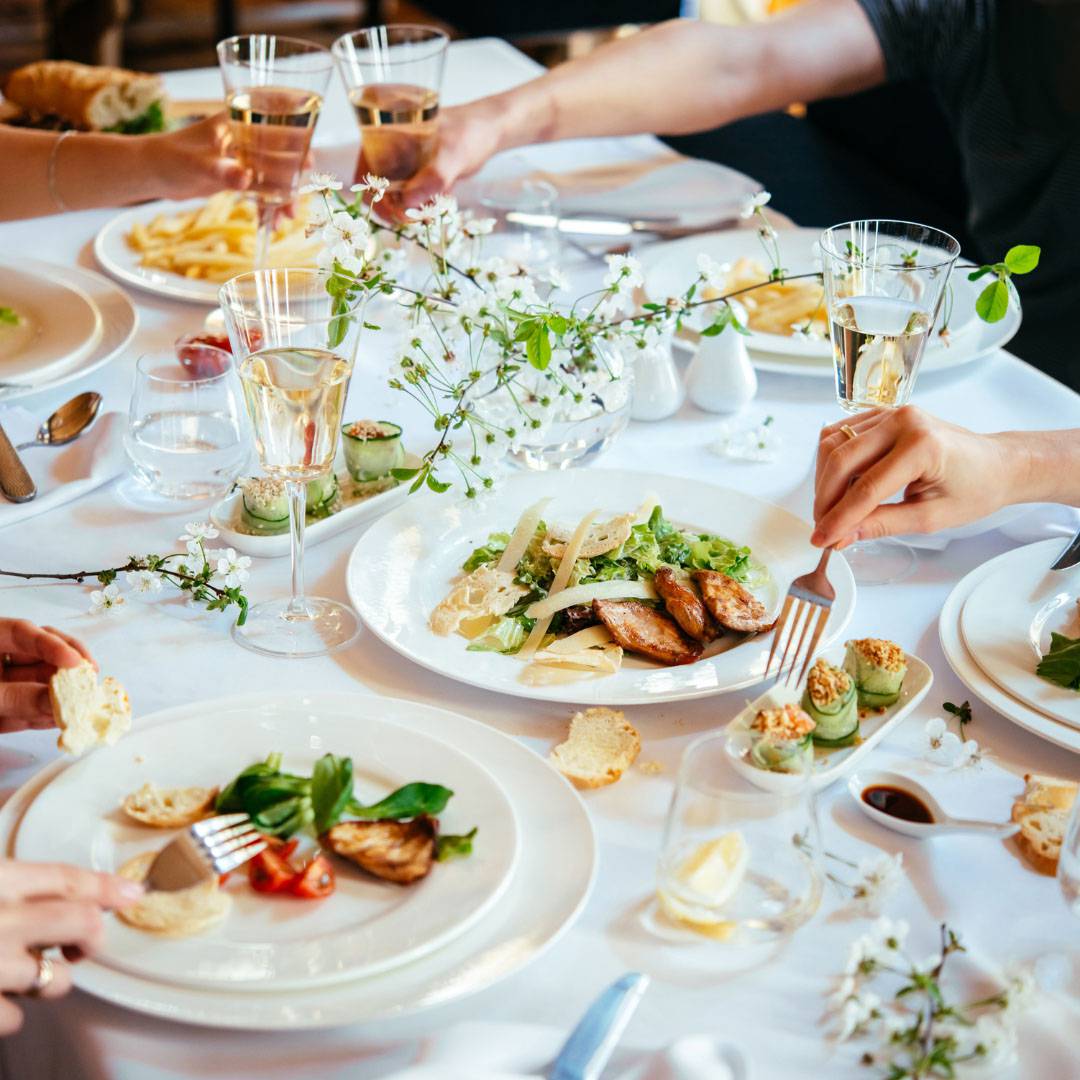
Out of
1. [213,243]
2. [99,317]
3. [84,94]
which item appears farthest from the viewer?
[84,94]

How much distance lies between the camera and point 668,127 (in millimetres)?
2789

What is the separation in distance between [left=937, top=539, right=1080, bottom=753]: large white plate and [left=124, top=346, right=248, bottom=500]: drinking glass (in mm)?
879

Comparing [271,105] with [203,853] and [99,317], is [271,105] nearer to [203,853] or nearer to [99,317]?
[99,317]

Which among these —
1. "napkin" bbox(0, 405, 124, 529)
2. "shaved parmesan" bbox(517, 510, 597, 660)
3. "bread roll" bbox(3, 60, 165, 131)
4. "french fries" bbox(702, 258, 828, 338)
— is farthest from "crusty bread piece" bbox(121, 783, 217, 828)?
"bread roll" bbox(3, 60, 165, 131)

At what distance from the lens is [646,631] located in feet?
4.38

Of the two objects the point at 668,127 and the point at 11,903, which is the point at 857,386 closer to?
the point at 11,903

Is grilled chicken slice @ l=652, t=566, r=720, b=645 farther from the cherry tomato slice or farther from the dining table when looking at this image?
the cherry tomato slice

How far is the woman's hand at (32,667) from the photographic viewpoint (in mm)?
1148

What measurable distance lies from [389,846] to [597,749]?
0.26 m

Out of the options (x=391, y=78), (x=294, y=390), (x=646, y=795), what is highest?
(x=391, y=78)

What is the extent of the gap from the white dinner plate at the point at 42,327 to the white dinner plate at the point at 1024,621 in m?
1.28

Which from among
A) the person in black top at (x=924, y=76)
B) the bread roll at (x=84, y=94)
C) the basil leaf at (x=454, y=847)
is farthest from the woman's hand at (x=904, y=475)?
the bread roll at (x=84, y=94)

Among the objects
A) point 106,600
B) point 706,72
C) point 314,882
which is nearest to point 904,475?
point 314,882

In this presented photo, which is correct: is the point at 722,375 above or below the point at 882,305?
below
